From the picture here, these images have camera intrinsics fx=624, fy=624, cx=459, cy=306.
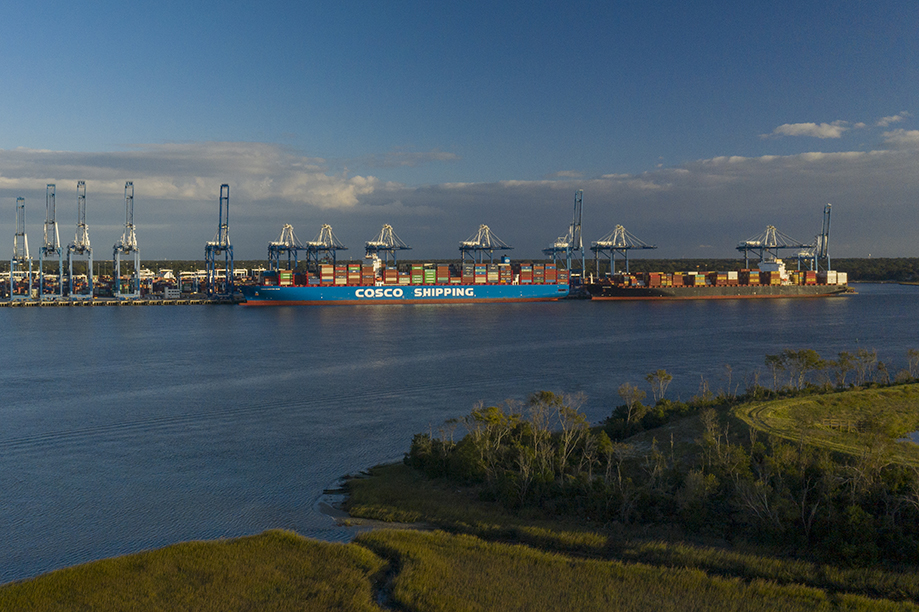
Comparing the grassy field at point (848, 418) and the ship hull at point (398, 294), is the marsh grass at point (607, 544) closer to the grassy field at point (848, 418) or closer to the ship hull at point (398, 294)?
the grassy field at point (848, 418)

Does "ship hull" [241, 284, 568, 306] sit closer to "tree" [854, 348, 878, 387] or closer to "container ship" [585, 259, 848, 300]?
"container ship" [585, 259, 848, 300]

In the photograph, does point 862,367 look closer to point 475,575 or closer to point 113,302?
point 475,575

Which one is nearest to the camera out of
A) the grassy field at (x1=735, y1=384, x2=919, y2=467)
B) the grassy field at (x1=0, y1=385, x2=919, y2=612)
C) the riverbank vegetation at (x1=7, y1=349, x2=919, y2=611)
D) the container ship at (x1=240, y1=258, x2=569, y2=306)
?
the grassy field at (x1=0, y1=385, x2=919, y2=612)

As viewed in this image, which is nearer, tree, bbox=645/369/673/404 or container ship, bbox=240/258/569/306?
tree, bbox=645/369/673/404

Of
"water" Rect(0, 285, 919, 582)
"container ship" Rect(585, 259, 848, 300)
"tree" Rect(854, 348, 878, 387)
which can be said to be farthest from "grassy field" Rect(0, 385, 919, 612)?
"container ship" Rect(585, 259, 848, 300)

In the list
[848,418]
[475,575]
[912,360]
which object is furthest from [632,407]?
[912,360]
